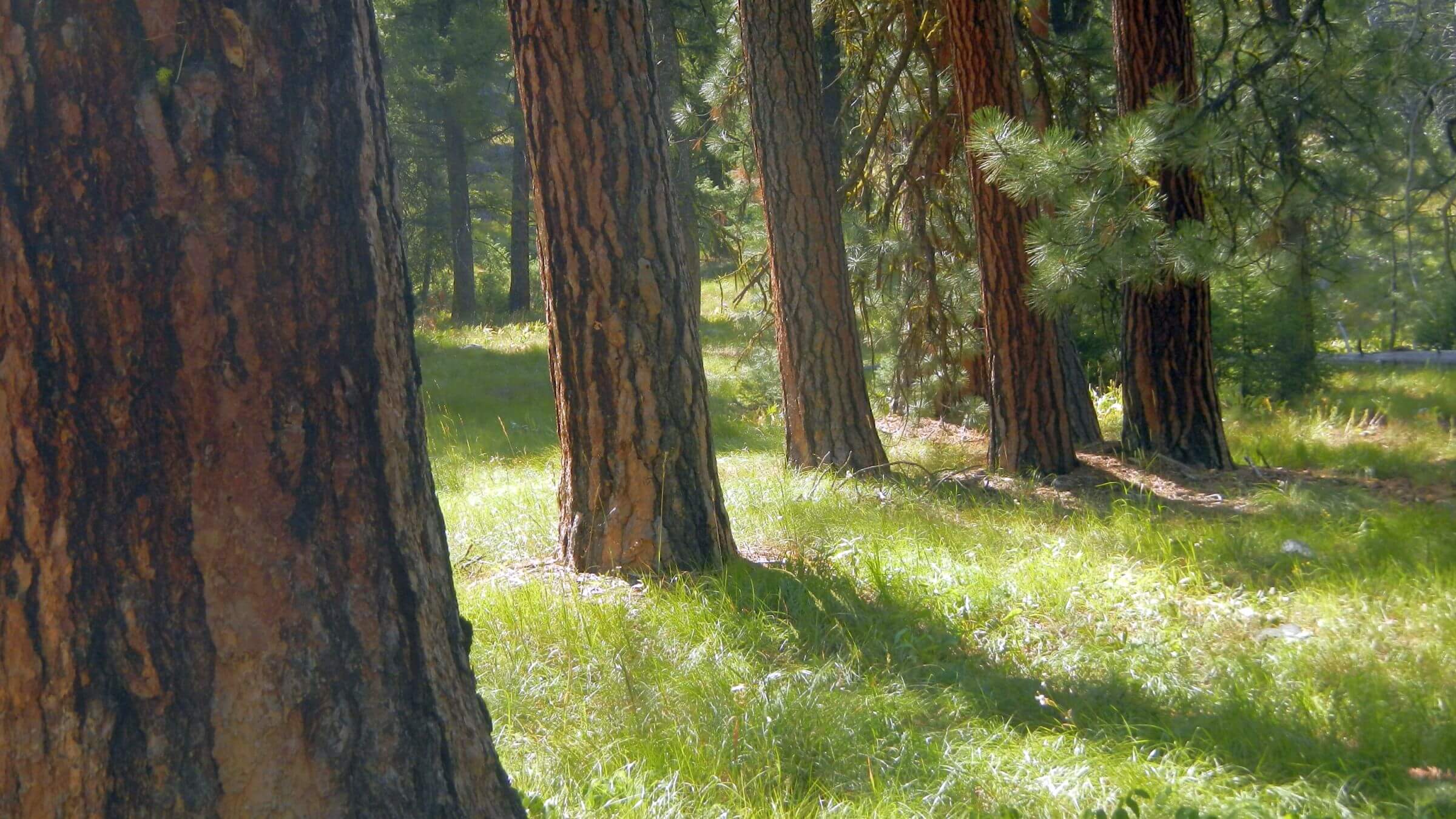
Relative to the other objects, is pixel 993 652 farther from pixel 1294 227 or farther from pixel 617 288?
pixel 1294 227

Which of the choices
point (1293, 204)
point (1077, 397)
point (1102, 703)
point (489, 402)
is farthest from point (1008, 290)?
point (489, 402)

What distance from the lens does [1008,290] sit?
8055mm

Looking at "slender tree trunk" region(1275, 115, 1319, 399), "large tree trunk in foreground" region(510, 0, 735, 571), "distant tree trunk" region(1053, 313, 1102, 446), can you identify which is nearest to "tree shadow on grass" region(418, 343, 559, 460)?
"large tree trunk in foreground" region(510, 0, 735, 571)

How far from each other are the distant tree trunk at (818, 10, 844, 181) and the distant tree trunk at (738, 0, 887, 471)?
175cm

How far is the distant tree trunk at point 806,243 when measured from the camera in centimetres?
791

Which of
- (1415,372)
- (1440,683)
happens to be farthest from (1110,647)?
(1415,372)

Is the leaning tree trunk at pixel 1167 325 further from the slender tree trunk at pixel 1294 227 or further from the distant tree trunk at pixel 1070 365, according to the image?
the distant tree trunk at pixel 1070 365

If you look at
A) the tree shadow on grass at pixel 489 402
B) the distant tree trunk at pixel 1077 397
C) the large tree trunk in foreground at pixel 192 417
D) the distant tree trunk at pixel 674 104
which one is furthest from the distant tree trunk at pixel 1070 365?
the large tree trunk in foreground at pixel 192 417

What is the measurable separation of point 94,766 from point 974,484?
6.26 meters

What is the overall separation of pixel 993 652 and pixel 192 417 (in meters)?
3.55

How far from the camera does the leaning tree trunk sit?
809 cm

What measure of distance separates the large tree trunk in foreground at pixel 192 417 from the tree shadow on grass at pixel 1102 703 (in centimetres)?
252

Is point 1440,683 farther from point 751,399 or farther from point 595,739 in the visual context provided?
point 751,399

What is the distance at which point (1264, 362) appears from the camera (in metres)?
12.8
